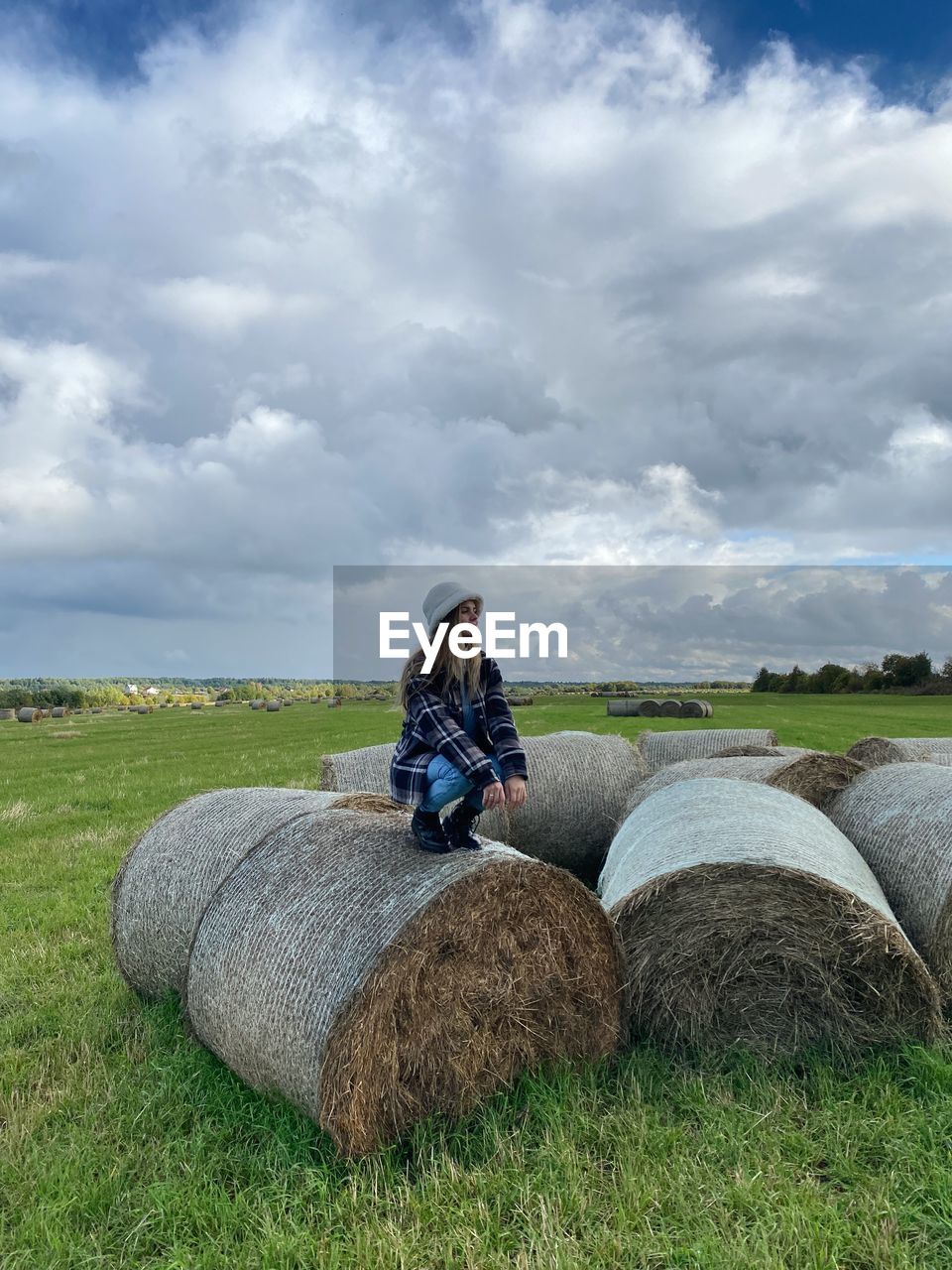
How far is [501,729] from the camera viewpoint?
4.38 metres

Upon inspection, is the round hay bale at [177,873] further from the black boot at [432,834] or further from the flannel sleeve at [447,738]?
the flannel sleeve at [447,738]

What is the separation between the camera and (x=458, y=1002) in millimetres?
4191

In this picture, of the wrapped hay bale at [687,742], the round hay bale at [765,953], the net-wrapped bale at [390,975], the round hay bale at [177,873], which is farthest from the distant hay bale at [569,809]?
the net-wrapped bale at [390,975]

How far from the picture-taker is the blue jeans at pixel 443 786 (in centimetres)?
421

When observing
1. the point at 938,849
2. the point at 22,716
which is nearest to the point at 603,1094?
the point at 938,849

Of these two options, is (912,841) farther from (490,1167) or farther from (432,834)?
(490,1167)

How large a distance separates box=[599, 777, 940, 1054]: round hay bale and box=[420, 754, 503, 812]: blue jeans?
1.20 meters

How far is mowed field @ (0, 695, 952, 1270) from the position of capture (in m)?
3.18

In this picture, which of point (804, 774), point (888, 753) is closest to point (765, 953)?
point (804, 774)

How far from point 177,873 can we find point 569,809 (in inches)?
179

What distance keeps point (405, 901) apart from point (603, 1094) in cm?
139

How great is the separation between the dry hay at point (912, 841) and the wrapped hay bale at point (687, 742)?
500 cm

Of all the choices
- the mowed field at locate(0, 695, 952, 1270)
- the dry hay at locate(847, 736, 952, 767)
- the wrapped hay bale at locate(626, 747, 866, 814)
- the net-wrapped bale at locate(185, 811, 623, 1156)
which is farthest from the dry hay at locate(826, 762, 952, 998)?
the net-wrapped bale at locate(185, 811, 623, 1156)

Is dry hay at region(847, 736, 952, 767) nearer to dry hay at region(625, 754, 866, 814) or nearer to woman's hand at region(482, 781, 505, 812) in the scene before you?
dry hay at region(625, 754, 866, 814)
